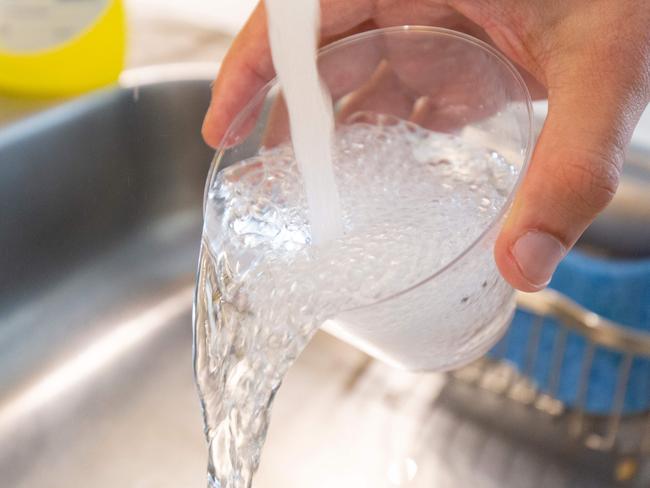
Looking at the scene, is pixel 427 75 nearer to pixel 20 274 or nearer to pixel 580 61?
pixel 580 61

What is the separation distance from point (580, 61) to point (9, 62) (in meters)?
0.45

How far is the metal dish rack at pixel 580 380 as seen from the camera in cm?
48

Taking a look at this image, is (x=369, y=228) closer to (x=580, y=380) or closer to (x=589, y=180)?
(x=589, y=180)

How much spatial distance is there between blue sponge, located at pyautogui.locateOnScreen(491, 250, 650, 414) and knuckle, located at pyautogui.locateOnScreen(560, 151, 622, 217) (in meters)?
0.23

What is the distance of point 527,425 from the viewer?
0.55 metres

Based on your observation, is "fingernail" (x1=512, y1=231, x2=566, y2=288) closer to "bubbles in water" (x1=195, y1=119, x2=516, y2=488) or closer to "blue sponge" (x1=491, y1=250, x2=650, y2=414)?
"bubbles in water" (x1=195, y1=119, x2=516, y2=488)

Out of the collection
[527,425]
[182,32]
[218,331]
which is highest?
[218,331]

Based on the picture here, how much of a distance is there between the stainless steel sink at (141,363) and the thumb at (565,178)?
0.79 ft

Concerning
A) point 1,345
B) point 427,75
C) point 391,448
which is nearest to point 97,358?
point 1,345

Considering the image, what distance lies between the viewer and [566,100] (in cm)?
33

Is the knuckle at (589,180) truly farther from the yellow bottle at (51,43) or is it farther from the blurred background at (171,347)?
the yellow bottle at (51,43)

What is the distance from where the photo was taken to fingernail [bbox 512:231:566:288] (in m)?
0.30

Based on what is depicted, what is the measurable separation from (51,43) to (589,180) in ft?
1.52

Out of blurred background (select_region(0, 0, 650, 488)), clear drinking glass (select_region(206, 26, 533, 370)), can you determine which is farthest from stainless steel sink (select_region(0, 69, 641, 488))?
clear drinking glass (select_region(206, 26, 533, 370))
